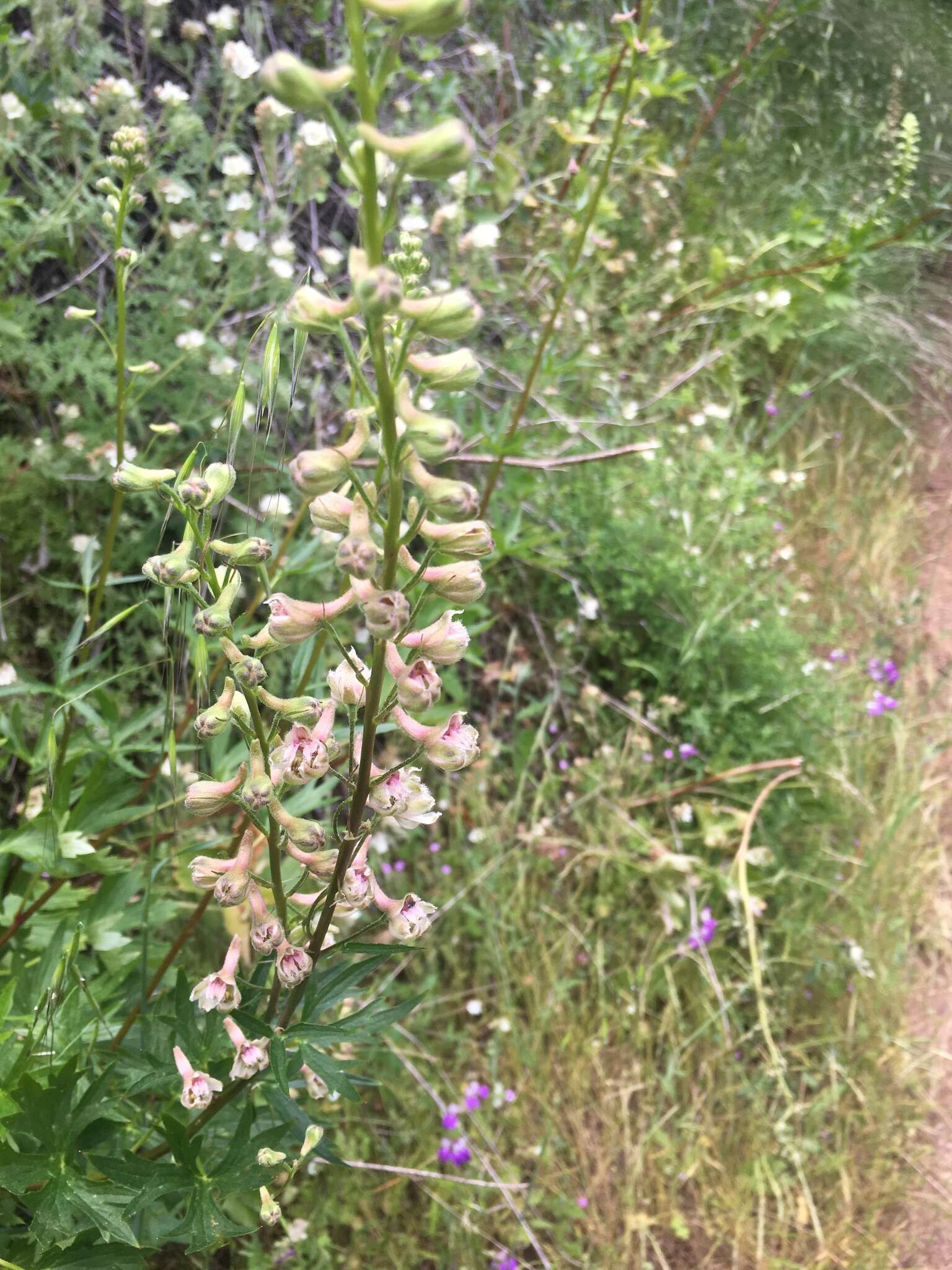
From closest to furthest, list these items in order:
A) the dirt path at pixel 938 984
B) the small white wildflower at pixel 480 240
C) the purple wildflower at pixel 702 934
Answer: the dirt path at pixel 938 984, the purple wildflower at pixel 702 934, the small white wildflower at pixel 480 240

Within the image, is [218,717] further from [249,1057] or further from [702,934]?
[702,934]

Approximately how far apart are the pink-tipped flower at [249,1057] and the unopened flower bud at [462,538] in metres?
0.57

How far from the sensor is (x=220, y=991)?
0.94 metres

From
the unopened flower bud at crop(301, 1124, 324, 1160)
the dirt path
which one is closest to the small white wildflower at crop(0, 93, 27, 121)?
the unopened flower bud at crop(301, 1124, 324, 1160)

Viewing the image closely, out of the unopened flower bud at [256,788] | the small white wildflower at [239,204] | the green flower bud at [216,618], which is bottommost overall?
the unopened flower bud at [256,788]

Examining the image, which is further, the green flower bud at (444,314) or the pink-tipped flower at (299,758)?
the pink-tipped flower at (299,758)

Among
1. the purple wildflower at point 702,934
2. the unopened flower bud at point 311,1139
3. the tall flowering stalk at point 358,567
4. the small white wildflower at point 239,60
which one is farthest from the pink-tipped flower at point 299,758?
the small white wildflower at point 239,60

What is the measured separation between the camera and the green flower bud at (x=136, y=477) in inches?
36.8

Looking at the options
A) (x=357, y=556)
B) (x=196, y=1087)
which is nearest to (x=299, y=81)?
(x=357, y=556)

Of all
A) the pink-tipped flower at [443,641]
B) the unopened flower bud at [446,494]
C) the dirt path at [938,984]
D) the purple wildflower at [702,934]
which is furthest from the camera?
the purple wildflower at [702,934]

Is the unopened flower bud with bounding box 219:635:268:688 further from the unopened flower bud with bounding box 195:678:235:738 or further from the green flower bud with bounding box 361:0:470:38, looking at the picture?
the green flower bud with bounding box 361:0:470:38

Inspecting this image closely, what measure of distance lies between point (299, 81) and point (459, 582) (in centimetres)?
41

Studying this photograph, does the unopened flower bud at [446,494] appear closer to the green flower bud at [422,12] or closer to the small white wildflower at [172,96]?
the green flower bud at [422,12]

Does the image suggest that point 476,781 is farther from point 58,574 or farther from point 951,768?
point 951,768
